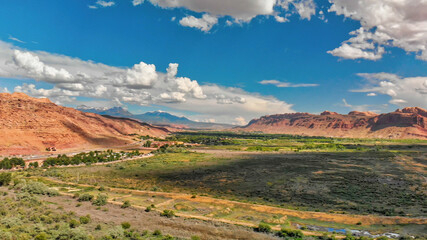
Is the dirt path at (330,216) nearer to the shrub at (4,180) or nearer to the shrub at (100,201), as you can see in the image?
the shrub at (100,201)

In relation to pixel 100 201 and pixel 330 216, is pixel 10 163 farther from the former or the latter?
pixel 330 216

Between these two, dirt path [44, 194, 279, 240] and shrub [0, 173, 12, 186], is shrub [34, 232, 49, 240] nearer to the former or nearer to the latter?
dirt path [44, 194, 279, 240]

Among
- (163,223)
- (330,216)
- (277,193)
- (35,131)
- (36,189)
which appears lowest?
(277,193)

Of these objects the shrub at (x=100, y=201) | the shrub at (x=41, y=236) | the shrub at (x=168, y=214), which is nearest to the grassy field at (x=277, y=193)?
the shrub at (x=168, y=214)

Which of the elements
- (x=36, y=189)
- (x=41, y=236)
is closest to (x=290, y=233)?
(x=41, y=236)

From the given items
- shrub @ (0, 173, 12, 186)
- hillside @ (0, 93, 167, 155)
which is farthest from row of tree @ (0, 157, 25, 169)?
shrub @ (0, 173, 12, 186)

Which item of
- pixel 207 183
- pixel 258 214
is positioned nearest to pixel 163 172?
pixel 207 183

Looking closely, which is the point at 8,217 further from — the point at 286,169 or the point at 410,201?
the point at 286,169

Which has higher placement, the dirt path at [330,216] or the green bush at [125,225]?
the green bush at [125,225]

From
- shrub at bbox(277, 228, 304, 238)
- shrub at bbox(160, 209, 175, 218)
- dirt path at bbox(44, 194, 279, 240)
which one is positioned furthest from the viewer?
shrub at bbox(160, 209, 175, 218)
